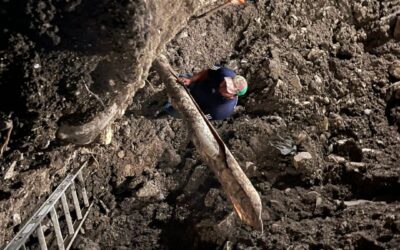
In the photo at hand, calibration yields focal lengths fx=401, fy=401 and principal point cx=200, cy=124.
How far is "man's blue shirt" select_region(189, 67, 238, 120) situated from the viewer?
2800 mm

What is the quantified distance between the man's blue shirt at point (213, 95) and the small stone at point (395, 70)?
1.49 m

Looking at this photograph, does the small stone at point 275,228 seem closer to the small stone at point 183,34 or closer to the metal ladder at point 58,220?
the metal ladder at point 58,220

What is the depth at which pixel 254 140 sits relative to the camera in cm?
301

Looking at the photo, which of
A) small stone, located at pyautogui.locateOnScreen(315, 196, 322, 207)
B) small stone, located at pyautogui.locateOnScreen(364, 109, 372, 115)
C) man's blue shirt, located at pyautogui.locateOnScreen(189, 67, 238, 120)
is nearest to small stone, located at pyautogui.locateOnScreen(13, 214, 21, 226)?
man's blue shirt, located at pyautogui.locateOnScreen(189, 67, 238, 120)

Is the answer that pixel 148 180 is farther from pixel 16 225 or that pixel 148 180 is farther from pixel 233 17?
pixel 233 17

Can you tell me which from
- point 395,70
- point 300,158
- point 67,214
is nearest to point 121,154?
point 67,214

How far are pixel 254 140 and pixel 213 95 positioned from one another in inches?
19.4

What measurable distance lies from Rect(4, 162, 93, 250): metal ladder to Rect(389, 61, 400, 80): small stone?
2.60 meters

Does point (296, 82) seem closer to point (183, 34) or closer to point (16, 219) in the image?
point (183, 34)

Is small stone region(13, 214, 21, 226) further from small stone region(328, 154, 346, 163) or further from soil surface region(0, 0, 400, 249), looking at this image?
small stone region(328, 154, 346, 163)

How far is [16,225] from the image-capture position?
2.15 metres

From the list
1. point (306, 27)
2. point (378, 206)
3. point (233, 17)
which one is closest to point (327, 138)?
point (378, 206)

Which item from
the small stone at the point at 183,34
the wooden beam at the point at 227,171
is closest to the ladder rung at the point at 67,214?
the wooden beam at the point at 227,171

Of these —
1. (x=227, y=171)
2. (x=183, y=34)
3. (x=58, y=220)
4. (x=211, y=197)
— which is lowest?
(x=211, y=197)
